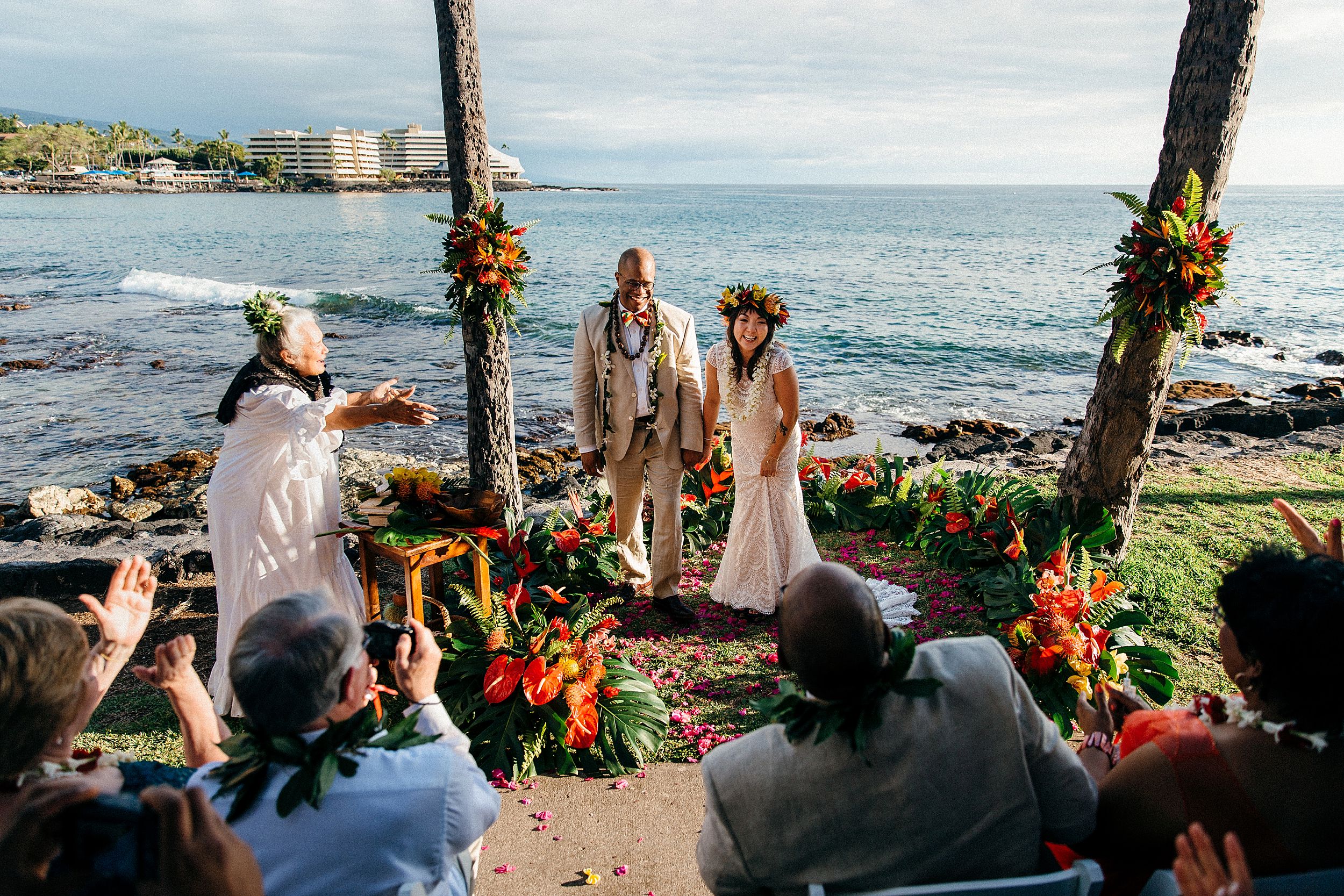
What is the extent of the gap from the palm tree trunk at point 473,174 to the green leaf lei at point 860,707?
12.9 feet

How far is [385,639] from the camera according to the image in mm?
2295

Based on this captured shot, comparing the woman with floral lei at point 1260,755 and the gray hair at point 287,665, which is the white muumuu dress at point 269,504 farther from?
the woman with floral lei at point 1260,755

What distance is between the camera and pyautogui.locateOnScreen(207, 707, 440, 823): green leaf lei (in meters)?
1.74

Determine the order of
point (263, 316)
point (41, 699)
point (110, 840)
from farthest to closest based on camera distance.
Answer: point (263, 316) → point (41, 699) → point (110, 840)

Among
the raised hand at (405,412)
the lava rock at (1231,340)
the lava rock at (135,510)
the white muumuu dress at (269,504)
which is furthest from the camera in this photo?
the lava rock at (1231,340)

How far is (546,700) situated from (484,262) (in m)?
2.61

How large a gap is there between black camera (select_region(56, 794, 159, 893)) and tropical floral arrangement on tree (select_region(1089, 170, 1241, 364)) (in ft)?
15.6

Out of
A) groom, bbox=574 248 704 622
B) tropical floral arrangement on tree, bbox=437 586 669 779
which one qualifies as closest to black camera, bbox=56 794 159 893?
tropical floral arrangement on tree, bbox=437 586 669 779

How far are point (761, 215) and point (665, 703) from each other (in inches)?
3782

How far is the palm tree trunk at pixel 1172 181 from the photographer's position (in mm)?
4855

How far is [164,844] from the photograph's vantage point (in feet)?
4.24

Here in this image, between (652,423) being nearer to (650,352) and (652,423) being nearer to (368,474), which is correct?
(650,352)

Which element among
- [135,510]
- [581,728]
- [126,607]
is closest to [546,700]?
[581,728]

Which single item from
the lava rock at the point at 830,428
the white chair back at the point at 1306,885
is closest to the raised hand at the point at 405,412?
the white chair back at the point at 1306,885
